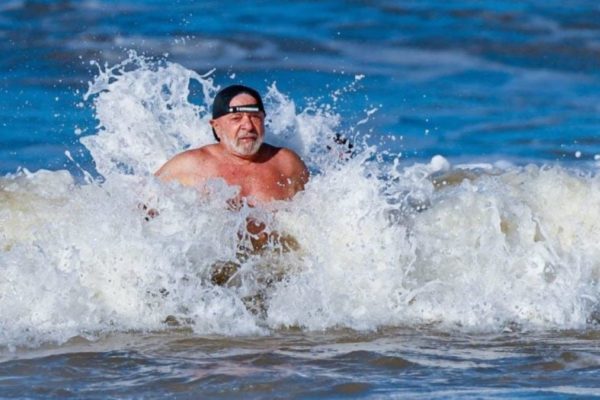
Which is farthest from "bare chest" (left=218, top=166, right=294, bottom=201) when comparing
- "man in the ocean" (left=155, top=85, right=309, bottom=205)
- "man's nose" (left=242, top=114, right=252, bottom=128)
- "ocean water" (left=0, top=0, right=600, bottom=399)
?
"man's nose" (left=242, top=114, right=252, bottom=128)

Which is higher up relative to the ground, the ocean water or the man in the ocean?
the man in the ocean

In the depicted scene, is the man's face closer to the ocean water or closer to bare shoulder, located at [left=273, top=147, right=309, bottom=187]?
bare shoulder, located at [left=273, top=147, right=309, bottom=187]

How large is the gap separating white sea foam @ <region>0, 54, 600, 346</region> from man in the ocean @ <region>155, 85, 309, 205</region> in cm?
14

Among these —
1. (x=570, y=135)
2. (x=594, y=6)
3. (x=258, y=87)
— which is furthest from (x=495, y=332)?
(x=594, y=6)

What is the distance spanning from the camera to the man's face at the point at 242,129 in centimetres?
842

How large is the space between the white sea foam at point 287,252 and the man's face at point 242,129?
1.23 feet

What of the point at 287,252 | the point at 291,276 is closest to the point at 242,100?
the point at 287,252

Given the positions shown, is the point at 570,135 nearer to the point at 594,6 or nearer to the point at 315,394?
the point at 594,6

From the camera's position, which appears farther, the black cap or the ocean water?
the black cap

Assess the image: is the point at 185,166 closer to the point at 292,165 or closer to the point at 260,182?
the point at 260,182

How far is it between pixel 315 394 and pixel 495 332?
176 cm

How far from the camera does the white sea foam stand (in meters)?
7.20

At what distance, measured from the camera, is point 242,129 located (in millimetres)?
8453

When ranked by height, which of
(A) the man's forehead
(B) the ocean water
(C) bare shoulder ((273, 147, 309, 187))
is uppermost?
(A) the man's forehead
